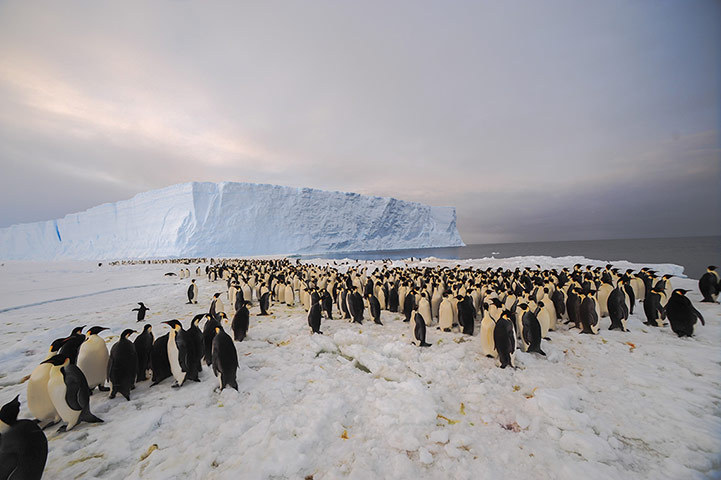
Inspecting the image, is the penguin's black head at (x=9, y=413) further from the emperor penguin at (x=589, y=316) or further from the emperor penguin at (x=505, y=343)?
the emperor penguin at (x=589, y=316)

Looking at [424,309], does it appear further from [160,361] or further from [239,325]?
[160,361]

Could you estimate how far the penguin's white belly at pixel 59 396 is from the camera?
8.09ft

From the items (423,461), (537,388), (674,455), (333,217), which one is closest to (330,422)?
(423,461)

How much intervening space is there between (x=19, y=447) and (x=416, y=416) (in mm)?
3006

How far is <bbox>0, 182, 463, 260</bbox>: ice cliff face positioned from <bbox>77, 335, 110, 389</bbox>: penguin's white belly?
45.5m

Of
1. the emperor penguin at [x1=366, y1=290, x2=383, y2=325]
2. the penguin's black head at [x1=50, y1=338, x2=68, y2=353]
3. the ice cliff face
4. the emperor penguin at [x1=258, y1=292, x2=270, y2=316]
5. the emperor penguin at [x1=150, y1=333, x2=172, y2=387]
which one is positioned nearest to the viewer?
the penguin's black head at [x1=50, y1=338, x2=68, y2=353]

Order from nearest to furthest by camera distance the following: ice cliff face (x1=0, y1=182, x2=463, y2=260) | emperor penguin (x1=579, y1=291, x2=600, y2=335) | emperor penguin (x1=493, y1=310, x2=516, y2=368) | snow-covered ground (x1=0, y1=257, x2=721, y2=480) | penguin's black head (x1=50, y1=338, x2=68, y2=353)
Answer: snow-covered ground (x1=0, y1=257, x2=721, y2=480)
penguin's black head (x1=50, y1=338, x2=68, y2=353)
emperor penguin (x1=493, y1=310, x2=516, y2=368)
emperor penguin (x1=579, y1=291, x2=600, y2=335)
ice cliff face (x1=0, y1=182, x2=463, y2=260)

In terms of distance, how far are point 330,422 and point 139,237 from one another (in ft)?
206

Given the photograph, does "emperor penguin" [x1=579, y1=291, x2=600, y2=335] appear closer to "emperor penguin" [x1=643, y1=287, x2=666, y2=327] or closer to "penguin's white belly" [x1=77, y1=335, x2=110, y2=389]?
"emperor penguin" [x1=643, y1=287, x2=666, y2=327]

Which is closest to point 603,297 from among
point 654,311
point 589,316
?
point 654,311

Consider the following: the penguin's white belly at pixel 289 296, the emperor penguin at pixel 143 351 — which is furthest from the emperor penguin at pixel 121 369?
the penguin's white belly at pixel 289 296

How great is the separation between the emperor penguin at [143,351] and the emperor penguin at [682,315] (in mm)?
8375

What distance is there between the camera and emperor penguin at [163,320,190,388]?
339 cm

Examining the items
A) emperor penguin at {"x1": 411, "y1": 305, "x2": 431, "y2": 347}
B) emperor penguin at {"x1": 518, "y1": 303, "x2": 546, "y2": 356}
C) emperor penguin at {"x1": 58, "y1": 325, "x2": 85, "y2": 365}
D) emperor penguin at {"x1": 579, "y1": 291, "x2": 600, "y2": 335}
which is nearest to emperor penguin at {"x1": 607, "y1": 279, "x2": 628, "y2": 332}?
emperor penguin at {"x1": 579, "y1": 291, "x2": 600, "y2": 335}
